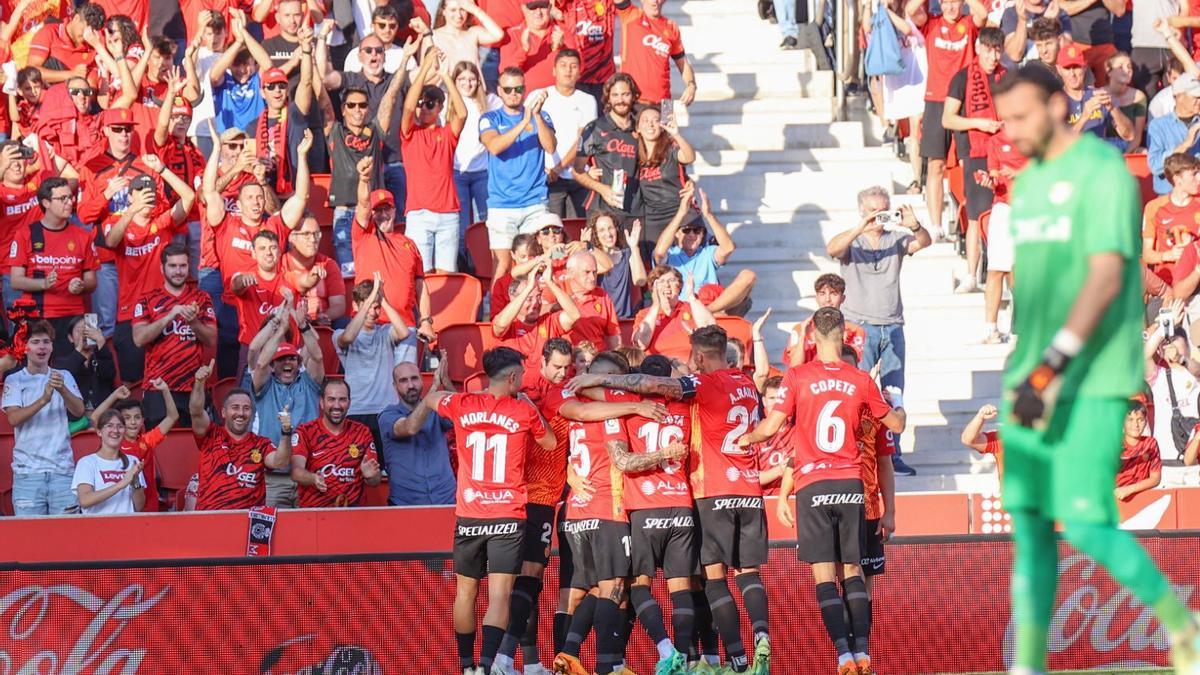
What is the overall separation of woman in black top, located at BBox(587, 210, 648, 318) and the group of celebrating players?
11.5 ft

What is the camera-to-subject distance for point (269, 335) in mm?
13188

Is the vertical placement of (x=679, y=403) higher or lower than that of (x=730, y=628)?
higher

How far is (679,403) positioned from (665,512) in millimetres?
655

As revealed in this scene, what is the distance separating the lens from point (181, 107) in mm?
15781

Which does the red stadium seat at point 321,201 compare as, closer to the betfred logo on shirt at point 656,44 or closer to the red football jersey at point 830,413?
the betfred logo on shirt at point 656,44

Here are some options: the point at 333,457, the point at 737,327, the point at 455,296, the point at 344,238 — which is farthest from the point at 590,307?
the point at 344,238

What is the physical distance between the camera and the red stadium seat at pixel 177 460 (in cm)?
1330

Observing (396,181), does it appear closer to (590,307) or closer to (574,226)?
(574,226)

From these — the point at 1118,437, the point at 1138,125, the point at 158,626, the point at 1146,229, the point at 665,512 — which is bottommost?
the point at 158,626

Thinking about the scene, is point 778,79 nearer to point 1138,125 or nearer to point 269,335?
point 1138,125

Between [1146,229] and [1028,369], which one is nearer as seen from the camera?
[1028,369]

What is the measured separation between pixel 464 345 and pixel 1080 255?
8794 millimetres

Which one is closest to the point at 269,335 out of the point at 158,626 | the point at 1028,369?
the point at 158,626

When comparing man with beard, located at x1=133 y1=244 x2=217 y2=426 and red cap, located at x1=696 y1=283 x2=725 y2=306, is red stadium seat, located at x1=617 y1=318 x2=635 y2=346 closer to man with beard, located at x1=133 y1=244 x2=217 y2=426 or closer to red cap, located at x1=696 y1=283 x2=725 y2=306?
red cap, located at x1=696 y1=283 x2=725 y2=306
